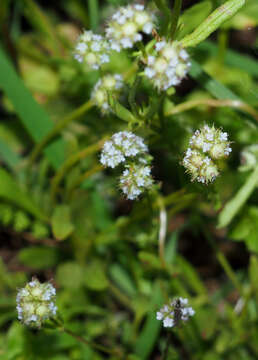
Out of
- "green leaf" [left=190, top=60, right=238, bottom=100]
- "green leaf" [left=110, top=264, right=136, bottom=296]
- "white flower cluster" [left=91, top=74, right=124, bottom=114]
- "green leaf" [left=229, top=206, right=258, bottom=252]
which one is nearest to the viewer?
"white flower cluster" [left=91, top=74, right=124, bottom=114]

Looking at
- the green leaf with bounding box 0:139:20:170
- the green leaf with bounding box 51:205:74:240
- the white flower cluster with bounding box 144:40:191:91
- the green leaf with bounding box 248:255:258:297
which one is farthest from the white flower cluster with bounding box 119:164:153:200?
the green leaf with bounding box 0:139:20:170

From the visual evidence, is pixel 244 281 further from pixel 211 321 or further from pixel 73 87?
pixel 73 87

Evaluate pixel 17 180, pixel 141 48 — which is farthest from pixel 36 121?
pixel 141 48

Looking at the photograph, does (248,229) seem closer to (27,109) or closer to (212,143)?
(212,143)

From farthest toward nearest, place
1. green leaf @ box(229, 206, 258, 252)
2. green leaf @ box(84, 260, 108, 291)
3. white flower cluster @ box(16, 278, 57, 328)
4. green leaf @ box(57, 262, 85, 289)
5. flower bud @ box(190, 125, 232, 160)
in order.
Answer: green leaf @ box(57, 262, 85, 289)
green leaf @ box(84, 260, 108, 291)
green leaf @ box(229, 206, 258, 252)
white flower cluster @ box(16, 278, 57, 328)
flower bud @ box(190, 125, 232, 160)

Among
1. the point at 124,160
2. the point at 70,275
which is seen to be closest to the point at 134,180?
the point at 124,160

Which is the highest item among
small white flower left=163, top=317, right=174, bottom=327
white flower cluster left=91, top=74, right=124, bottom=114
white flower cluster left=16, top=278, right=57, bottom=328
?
white flower cluster left=91, top=74, right=124, bottom=114

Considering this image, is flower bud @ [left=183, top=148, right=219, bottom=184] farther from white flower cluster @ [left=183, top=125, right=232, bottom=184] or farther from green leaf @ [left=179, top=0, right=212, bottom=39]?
green leaf @ [left=179, top=0, right=212, bottom=39]
